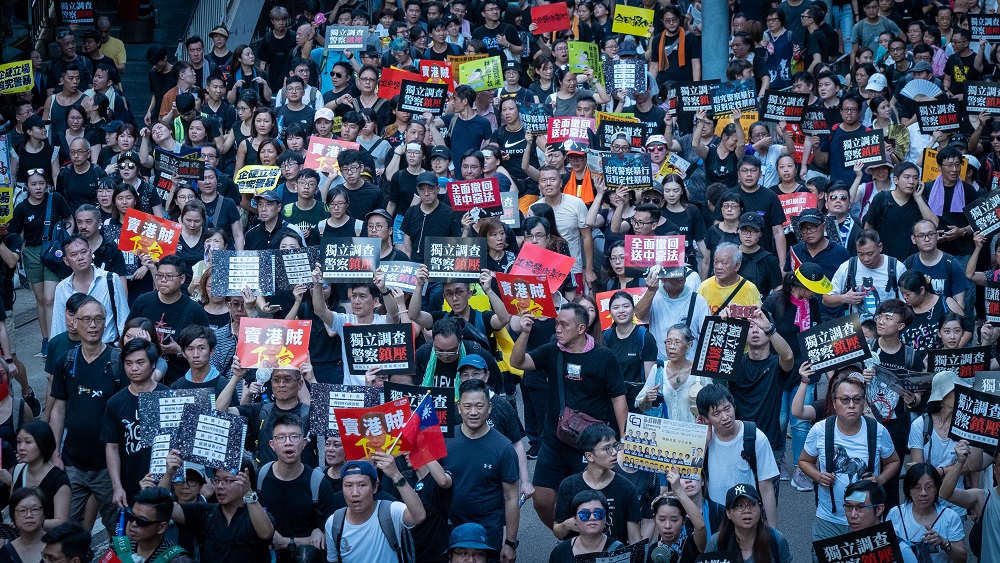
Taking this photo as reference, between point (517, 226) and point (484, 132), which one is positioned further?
point (484, 132)

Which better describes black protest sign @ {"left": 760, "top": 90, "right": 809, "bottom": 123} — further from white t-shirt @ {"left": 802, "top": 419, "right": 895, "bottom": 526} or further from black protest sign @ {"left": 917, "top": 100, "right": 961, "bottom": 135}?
white t-shirt @ {"left": 802, "top": 419, "right": 895, "bottom": 526}

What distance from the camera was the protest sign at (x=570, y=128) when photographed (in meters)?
14.9

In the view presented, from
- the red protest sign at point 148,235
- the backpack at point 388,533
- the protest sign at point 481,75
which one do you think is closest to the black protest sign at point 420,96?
the protest sign at point 481,75

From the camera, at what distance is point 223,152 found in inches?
633

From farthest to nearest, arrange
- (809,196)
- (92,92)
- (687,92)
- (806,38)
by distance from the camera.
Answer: (806,38) < (92,92) < (687,92) < (809,196)

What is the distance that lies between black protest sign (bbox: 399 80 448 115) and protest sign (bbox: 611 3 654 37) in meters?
3.86

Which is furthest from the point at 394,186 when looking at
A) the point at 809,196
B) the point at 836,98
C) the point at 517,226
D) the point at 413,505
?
the point at 413,505

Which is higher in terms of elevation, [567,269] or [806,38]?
[806,38]

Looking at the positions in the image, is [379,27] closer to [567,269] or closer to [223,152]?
[223,152]

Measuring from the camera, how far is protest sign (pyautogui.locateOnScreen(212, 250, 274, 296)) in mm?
11312

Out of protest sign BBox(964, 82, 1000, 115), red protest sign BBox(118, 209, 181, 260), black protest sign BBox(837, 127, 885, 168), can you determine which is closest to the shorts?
red protest sign BBox(118, 209, 181, 260)

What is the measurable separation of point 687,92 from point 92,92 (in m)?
7.43

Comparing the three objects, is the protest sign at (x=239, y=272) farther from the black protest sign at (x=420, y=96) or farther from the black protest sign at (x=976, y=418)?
the black protest sign at (x=976, y=418)

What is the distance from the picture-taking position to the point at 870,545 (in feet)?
25.5
